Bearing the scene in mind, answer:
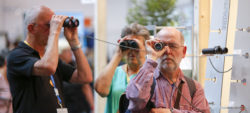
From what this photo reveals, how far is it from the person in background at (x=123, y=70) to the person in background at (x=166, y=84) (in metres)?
0.32

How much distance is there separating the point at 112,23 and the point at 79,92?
2364 mm

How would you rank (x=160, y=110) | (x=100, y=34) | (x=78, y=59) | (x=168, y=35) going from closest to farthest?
(x=160, y=110) < (x=168, y=35) < (x=78, y=59) < (x=100, y=34)

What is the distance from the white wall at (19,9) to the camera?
6828 millimetres

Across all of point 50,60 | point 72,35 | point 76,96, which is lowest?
point 76,96

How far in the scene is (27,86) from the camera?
206 centimetres

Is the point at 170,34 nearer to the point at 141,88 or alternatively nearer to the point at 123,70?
the point at 141,88

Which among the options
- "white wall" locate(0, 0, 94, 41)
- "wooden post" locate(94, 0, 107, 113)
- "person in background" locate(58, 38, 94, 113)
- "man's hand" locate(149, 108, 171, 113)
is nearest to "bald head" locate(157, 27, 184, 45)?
"man's hand" locate(149, 108, 171, 113)

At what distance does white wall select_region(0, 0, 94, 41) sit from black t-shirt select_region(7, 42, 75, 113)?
4.36 meters

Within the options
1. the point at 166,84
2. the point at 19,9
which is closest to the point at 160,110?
the point at 166,84

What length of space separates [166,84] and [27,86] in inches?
36.1

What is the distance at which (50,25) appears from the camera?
2109 mm

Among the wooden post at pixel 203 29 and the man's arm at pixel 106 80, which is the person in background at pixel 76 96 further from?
the wooden post at pixel 203 29

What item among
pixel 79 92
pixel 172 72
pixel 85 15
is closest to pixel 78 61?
pixel 172 72

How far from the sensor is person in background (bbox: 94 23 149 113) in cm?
213
